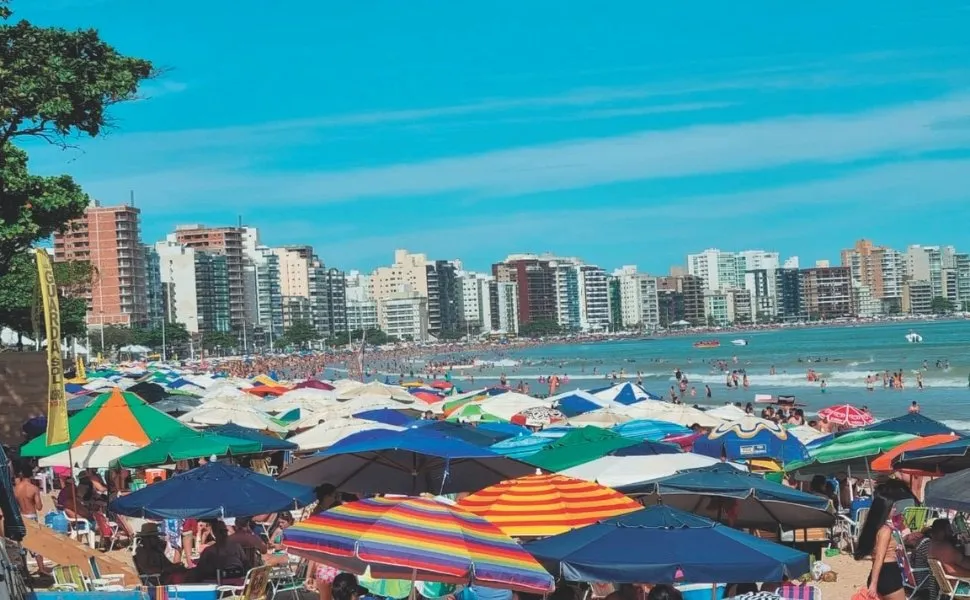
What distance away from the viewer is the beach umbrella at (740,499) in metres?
8.78

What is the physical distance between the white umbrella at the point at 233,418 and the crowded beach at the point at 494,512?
1.3 inches

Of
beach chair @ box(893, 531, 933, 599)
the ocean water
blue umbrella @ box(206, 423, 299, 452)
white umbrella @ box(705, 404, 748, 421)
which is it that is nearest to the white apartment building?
the ocean water

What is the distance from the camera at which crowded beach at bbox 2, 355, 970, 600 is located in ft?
20.5

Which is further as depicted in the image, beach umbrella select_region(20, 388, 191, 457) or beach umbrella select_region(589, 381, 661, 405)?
beach umbrella select_region(589, 381, 661, 405)

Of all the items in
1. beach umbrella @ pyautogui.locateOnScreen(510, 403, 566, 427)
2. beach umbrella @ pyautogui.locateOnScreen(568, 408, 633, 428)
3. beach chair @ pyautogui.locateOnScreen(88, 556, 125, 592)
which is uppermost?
beach umbrella @ pyautogui.locateOnScreen(568, 408, 633, 428)

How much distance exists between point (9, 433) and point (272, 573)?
11054 mm

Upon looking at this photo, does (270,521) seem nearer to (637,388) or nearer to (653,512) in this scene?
(653,512)

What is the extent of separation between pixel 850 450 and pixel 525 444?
3426 mm

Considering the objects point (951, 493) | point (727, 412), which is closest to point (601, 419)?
point (727, 412)

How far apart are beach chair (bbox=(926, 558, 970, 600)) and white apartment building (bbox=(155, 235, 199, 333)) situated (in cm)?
15086

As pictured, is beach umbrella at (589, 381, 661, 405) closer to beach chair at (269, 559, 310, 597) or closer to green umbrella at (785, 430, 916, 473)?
green umbrella at (785, 430, 916, 473)

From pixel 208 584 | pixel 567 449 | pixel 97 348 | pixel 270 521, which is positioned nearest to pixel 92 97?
pixel 270 521

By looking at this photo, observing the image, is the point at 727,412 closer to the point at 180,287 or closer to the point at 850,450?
the point at 850,450

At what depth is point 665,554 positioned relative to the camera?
20.0 ft
